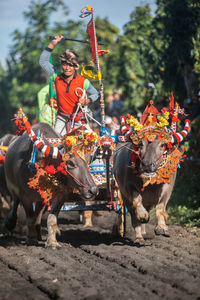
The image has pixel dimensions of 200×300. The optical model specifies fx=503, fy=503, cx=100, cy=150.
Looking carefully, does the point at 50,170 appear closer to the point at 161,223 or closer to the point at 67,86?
the point at 67,86

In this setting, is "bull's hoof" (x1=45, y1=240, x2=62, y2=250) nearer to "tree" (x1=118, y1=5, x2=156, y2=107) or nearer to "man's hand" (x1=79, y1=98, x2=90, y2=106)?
"man's hand" (x1=79, y1=98, x2=90, y2=106)

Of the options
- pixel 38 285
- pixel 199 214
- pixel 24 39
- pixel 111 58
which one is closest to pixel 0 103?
pixel 24 39

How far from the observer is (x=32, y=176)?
25.5 ft

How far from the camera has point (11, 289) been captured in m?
5.06

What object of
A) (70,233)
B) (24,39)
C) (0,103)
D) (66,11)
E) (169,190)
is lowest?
(70,233)

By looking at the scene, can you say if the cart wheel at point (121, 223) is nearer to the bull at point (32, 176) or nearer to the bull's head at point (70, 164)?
the bull at point (32, 176)

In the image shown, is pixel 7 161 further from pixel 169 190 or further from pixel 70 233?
A: pixel 169 190

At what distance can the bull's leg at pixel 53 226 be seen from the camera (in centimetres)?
747

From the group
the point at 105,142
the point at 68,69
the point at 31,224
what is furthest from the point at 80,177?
the point at 68,69

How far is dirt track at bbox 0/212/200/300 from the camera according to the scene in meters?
4.84

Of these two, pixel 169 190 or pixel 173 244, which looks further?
pixel 169 190

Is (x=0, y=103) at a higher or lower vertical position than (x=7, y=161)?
higher

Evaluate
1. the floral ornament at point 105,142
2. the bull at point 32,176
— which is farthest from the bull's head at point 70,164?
the floral ornament at point 105,142

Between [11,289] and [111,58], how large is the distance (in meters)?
18.2
